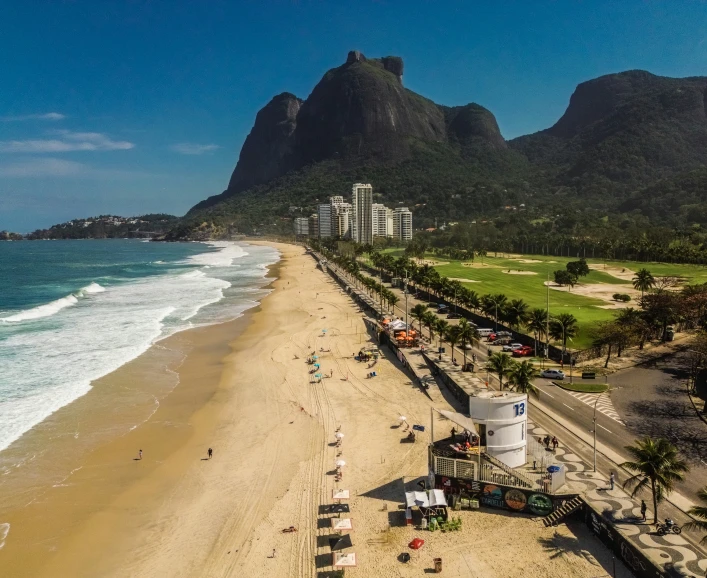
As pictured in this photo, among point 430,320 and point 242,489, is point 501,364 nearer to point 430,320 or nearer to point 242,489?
point 430,320

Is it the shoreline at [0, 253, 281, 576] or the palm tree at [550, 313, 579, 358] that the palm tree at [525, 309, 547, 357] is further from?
the shoreline at [0, 253, 281, 576]

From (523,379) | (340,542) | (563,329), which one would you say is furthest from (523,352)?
(340,542)

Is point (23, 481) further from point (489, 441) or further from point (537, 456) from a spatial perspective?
point (537, 456)

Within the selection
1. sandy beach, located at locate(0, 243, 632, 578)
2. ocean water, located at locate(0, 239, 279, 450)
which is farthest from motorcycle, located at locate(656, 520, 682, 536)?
ocean water, located at locate(0, 239, 279, 450)

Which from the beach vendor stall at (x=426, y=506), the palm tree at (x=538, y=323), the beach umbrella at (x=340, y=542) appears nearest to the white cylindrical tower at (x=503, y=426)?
the beach vendor stall at (x=426, y=506)

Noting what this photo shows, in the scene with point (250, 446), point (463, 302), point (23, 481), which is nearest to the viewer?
point (23, 481)

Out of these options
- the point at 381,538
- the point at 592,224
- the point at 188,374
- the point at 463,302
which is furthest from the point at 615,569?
the point at 592,224
